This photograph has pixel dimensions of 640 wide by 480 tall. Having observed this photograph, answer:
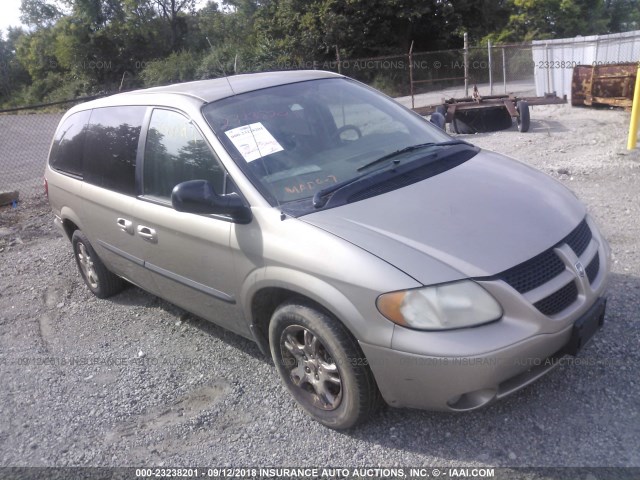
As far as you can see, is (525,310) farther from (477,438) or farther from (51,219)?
(51,219)

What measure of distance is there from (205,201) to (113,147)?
1.71 meters

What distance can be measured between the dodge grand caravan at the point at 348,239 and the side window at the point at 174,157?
0.01 metres

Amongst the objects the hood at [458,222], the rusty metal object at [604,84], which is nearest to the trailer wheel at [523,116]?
the rusty metal object at [604,84]

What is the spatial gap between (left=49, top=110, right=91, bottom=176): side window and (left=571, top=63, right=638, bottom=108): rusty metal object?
36.3 feet

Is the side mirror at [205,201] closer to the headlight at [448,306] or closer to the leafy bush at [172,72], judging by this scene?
the headlight at [448,306]

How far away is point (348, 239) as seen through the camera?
9.10 feet

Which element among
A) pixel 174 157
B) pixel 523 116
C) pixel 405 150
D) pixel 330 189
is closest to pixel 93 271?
pixel 174 157

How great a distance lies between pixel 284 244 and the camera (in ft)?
9.71

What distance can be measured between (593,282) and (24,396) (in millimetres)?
3714

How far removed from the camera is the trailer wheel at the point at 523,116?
431 inches

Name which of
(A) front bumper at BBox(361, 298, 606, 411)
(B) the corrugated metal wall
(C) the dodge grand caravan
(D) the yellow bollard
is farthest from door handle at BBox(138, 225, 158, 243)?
(B) the corrugated metal wall

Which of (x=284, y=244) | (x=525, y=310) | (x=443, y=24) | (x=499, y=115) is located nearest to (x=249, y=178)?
(x=284, y=244)

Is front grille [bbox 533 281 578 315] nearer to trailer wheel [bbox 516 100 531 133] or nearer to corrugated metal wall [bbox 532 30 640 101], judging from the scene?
trailer wheel [bbox 516 100 531 133]

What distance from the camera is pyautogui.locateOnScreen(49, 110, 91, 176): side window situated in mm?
4875
